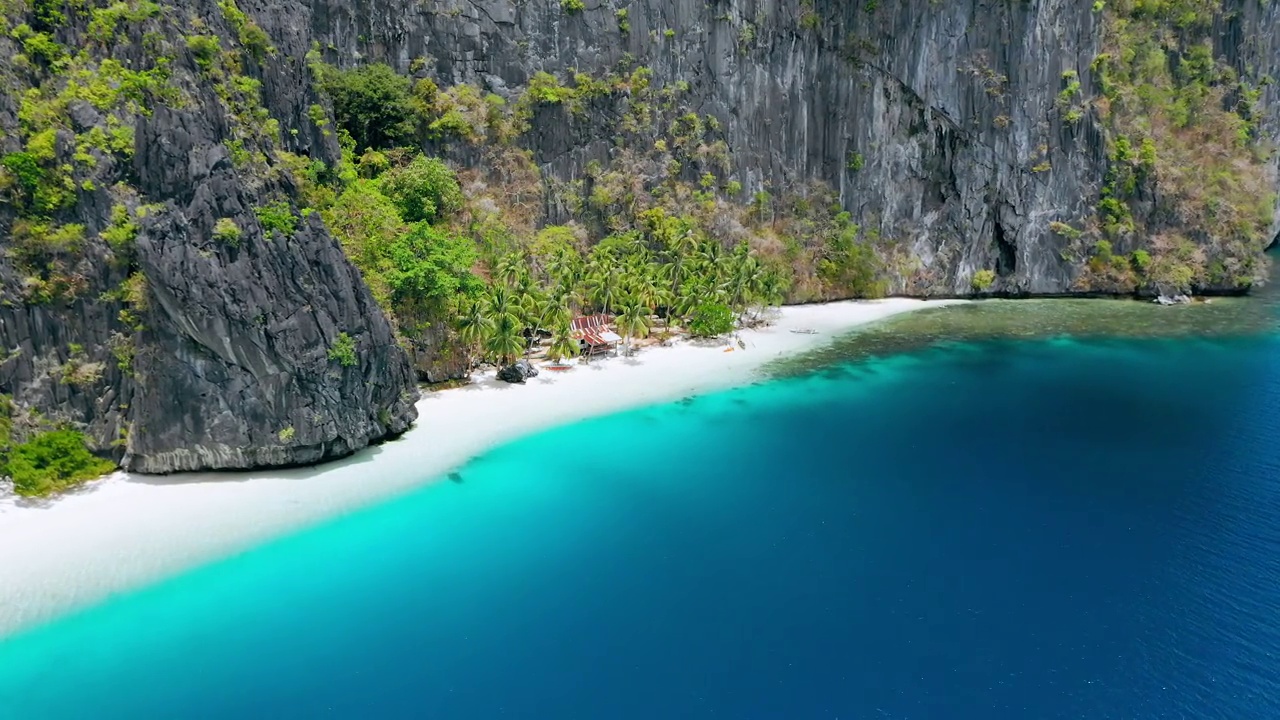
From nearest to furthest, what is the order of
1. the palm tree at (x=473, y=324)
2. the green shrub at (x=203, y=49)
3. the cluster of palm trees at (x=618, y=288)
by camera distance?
the green shrub at (x=203, y=49) < the palm tree at (x=473, y=324) < the cluster of palm trees at (x=618, y=288)

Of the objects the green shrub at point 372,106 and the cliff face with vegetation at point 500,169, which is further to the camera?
the green shrub at point 372,106

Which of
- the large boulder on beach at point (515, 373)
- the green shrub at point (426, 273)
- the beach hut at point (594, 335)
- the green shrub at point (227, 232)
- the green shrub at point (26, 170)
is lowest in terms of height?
the large boulder on beach at point (515, 373)

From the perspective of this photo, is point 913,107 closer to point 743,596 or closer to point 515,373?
point 515,373

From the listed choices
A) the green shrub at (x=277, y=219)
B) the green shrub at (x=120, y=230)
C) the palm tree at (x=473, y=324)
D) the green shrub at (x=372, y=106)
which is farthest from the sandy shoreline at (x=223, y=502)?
the green shrub at (x=372, y=106)

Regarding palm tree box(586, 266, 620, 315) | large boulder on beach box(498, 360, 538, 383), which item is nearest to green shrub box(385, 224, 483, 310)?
large boulder on beach box(498, 360, 538, 383)

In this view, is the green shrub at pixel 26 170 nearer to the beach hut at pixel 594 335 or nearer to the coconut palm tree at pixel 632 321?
the beach hut at pixel 594 335

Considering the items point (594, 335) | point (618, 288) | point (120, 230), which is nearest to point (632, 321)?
point (594, 335)
